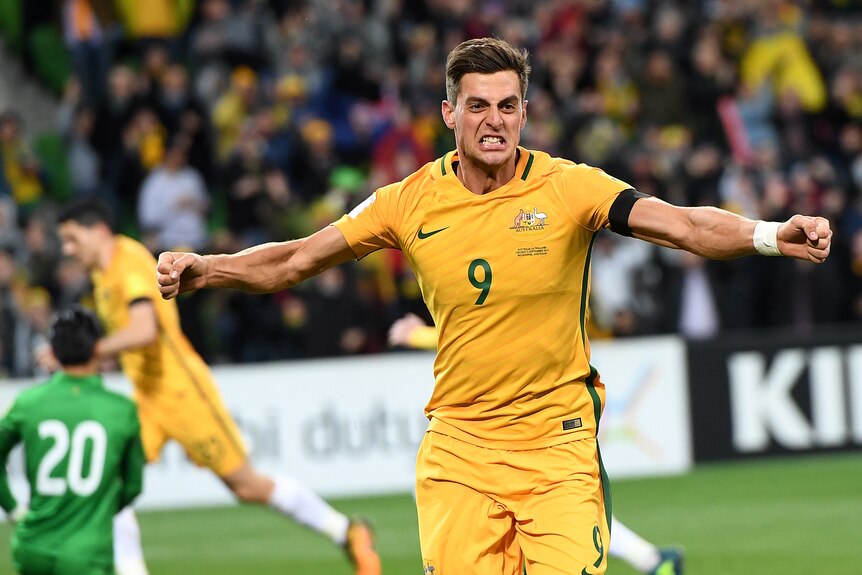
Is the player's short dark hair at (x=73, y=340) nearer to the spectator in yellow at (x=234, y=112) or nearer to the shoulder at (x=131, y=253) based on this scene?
the shoulder at (x=131, y=253)

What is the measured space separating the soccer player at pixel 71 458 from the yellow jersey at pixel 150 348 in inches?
89.0

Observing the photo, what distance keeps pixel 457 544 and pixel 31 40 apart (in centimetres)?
1548

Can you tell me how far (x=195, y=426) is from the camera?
9320mm

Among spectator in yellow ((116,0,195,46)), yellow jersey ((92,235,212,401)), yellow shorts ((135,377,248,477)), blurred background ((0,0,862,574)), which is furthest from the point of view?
spectator in yellow ((116,0,195,46))

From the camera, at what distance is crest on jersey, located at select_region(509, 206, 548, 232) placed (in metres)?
5.48

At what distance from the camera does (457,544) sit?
5.45m

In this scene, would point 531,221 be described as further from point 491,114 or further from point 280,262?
point 280,262

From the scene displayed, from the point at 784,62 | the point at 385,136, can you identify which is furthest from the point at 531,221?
the point at 784,62

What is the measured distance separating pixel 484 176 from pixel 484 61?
1.38ft

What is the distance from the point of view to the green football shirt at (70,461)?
21.9ft

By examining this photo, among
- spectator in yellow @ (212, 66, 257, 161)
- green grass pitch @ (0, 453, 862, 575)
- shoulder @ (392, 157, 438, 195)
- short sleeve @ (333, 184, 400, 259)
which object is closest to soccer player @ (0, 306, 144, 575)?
short sleeve @ (333, 184, 400, 259)

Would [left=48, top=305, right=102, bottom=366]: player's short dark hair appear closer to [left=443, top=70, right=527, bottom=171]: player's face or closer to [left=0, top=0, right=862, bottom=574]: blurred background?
[left=443, top=70, right=527, bottom=171]: player's face

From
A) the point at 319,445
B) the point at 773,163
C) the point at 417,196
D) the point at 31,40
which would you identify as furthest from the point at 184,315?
the point at 417,196

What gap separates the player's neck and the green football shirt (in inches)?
85.0
